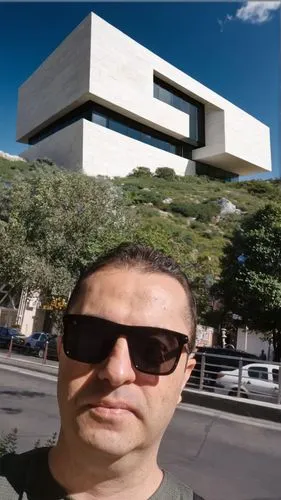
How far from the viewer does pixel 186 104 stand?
6869 centimetres

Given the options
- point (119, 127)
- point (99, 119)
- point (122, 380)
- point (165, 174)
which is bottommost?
point (122, 380)

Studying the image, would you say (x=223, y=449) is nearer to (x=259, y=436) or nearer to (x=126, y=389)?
(x=259, y=436)

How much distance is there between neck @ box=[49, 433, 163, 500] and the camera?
0.96 m

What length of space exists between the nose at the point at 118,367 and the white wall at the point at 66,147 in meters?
52.9

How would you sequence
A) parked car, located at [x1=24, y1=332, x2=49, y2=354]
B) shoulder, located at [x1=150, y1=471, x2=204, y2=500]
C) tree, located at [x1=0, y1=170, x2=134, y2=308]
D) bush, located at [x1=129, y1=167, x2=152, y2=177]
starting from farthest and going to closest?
bush, located at [x1=129, y1=167, x2=152, y2=177]
parked car, located at [x1=24, y1=332, x2=49, y2=354]
tree, located at [x1=0, y1=170, x2=134, y2=308]
shoulder, located at [x1=150, y1=471, x2=204, y2=500]

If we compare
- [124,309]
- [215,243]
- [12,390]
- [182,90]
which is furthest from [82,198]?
[182,90]

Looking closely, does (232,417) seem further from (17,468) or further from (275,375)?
(17,468)

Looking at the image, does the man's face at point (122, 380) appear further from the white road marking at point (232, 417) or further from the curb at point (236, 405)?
the curb at point (236, 405)

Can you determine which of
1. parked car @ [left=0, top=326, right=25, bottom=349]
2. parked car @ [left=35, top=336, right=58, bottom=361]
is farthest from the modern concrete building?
parked car @ [left=35, top=336, right=58, bottom=361]

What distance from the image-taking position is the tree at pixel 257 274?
18.8 metres

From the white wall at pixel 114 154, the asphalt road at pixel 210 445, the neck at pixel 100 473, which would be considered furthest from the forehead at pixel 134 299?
the white wall at pixel 114 154

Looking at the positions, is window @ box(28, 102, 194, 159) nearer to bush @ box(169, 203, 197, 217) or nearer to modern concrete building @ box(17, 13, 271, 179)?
modern concrete building @ box(17, 13, 271, 179)

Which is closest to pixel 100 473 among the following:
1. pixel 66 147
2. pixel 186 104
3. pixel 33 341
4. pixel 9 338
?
pixel 33 341

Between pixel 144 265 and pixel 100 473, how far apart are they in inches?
20.1
